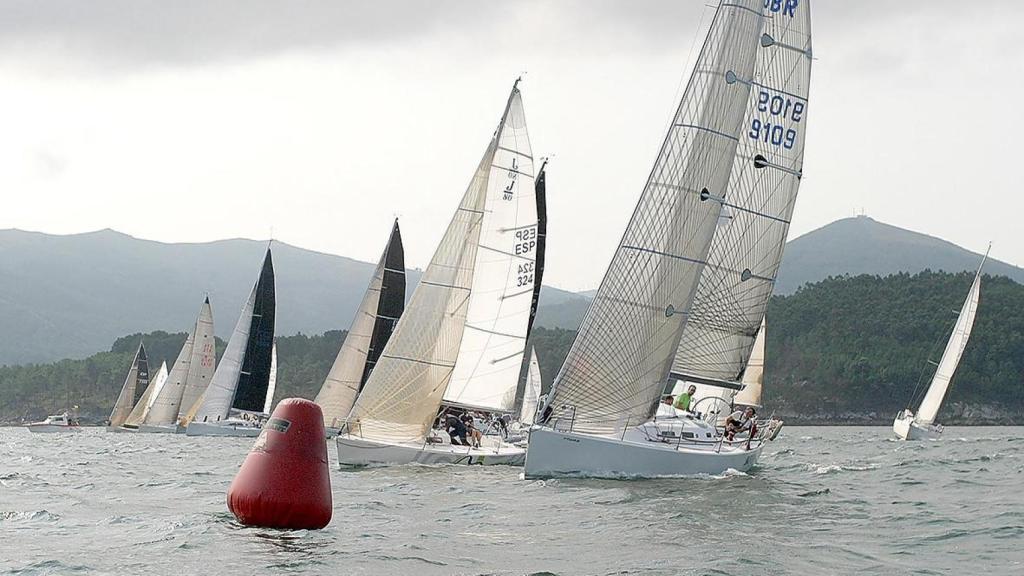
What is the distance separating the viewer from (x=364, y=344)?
161ft

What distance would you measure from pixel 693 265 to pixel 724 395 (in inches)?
394

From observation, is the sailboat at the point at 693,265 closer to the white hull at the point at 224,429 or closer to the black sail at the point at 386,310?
the black sail at the point at 386,310

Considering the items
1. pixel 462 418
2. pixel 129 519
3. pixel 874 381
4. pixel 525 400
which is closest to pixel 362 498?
pixel 129 519

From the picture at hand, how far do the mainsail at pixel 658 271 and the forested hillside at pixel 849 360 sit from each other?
309 feet

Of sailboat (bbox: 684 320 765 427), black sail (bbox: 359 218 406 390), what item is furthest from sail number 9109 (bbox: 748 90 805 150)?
black sail (bbox: 359 218 406 390)

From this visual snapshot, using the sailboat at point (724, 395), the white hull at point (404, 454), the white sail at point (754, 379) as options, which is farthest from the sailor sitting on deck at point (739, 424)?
the white sail at point (754, 379)

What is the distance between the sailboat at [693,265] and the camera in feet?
89.3

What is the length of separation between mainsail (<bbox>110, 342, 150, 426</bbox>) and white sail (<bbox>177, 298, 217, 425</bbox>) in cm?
957

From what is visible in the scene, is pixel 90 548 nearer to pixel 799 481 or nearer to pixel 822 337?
pixel 799 481

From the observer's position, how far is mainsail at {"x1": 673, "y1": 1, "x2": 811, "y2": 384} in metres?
30.5

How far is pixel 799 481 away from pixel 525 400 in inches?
1205

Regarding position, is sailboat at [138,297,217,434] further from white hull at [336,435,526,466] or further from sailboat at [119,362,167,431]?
white hull at [336,435,526,466]

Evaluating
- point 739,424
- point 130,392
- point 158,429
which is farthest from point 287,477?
point 130,392

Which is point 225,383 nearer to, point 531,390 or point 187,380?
point 187,380
